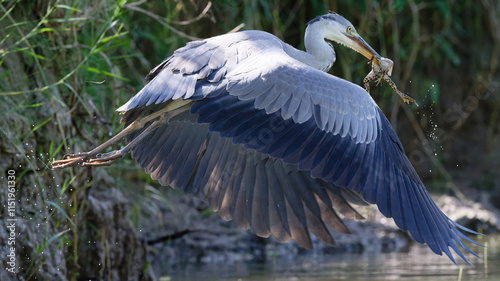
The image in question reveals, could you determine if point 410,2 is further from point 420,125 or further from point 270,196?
point 270,196

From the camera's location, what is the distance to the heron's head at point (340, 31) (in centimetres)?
524

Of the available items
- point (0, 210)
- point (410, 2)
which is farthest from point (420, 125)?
point (0, 210)

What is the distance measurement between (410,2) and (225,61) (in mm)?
4154

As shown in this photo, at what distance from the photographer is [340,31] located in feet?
17.4

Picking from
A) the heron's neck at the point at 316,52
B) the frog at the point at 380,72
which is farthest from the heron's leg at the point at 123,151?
the frog at the point at 380,72

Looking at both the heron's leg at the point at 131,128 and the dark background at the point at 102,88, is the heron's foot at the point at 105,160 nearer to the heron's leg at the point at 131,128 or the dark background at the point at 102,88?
the heron's leg at the point at 131,128

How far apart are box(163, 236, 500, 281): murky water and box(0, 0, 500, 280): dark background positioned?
0.66 m

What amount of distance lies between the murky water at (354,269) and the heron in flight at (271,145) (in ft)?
3.15

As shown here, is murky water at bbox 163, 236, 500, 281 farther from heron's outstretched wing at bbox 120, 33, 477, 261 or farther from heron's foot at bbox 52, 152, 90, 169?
heron's foot at bbox 52, 152, 90, 169

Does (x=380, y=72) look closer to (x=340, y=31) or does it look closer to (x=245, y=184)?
(x=340, y=31)

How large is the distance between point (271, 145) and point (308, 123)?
0.28 metres

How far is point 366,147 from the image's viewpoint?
4.02 metres

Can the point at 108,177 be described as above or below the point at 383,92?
below

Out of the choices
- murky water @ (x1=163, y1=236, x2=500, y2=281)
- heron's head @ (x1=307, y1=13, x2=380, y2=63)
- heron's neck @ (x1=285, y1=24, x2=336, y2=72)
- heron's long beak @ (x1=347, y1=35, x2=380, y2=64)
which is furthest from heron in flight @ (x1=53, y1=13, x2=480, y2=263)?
murky water @ (x1=163, y1=236, x2=500, y2=281)
